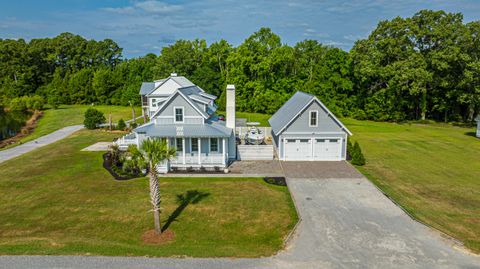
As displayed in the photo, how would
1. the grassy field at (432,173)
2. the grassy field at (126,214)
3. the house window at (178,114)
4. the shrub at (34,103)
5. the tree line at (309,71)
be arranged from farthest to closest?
the shrub at (34,103) < the tree line at (309,71) < the house window at (178,114) < the grassy field at (432,173) < the grassy field at (126,214)

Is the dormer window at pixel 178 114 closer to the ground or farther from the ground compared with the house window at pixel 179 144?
farther from the ground

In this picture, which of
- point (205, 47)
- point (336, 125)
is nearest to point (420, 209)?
point (336, 125)

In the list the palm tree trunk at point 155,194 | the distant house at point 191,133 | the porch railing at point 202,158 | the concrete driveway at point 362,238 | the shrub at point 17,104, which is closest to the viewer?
the concrete driveway at point 362,238

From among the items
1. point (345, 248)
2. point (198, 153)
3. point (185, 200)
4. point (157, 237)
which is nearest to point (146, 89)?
point (198, 153)

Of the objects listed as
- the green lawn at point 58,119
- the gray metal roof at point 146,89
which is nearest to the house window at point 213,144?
the green lawn at point 58,119

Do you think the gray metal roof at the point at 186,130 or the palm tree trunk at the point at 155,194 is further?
the gray metal roof at the point at 186,130

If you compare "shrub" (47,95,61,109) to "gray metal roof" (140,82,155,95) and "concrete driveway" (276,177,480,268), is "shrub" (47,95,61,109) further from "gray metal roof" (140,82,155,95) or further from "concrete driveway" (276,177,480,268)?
"concrete driveway" (276,177,480,268)

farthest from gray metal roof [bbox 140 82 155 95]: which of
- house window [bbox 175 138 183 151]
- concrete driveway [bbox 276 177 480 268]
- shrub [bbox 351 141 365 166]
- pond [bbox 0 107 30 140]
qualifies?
concrete driveway [bbox 276 177 480 268]

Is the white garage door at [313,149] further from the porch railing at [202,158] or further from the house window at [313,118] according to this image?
the porch railing at [202,158]
